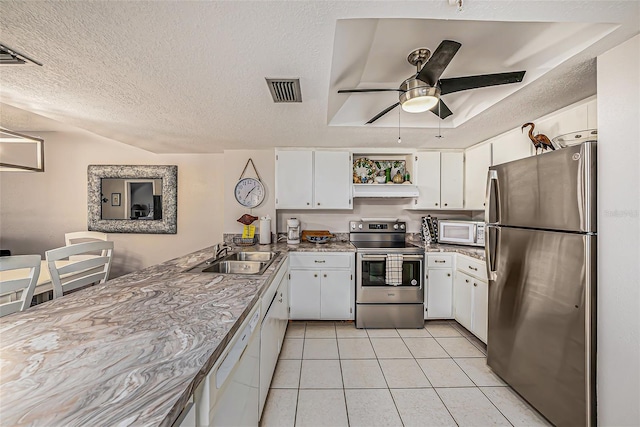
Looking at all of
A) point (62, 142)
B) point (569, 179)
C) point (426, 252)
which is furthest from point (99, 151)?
point (569, 179)

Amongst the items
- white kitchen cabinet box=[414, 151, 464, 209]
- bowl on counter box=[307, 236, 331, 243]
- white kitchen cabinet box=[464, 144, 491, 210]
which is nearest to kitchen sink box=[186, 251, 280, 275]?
bowl on counter box=[307, 236, 331, 243]

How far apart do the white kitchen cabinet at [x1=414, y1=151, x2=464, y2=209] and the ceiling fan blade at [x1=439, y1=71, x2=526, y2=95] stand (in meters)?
1.77

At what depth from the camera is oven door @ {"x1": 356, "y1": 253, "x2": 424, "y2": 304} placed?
2842 millimetres

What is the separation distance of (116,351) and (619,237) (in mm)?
2195

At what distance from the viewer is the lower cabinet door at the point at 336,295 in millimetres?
2904

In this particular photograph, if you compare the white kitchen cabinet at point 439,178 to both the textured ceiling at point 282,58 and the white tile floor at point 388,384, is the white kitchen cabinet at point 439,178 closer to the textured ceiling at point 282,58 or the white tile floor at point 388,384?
the textured ceiling at point 282,58

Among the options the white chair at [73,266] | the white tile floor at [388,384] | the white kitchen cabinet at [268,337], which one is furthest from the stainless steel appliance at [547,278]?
the white chair at [73,266]

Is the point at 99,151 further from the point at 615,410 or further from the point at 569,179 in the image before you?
the point at 615,410

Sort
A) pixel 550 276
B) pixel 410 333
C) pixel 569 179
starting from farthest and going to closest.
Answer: pixel 410 333 < pixel 550 276 < pixel 569 179

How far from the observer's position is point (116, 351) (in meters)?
0.78

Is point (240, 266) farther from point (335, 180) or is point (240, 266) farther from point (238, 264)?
point (335, 180)

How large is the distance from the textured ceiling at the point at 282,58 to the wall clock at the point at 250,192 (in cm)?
89

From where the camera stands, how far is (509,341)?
6.00ft

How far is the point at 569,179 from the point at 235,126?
2.54 meters
